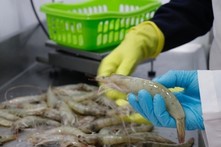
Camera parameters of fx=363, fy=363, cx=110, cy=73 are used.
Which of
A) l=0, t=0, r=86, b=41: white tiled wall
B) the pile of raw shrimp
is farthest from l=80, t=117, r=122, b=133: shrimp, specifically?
l=0, t=0, r=86, b=41: white tiled wall

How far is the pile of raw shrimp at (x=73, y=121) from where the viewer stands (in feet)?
3.93

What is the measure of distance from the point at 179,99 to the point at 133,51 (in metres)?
0.32

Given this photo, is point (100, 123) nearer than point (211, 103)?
No

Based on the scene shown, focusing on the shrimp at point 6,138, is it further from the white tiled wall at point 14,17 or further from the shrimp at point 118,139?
the white tiled wall at point 14,17

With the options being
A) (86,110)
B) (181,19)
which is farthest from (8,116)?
(181,19)

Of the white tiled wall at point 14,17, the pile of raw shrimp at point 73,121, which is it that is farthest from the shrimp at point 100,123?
the white tiled wall at point 14,17

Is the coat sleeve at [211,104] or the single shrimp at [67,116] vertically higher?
the coat sleeve at [211,104]

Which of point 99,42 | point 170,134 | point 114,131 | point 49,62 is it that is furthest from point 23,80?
point 170,134

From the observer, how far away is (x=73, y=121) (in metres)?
1.35

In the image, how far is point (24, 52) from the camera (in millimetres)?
1871

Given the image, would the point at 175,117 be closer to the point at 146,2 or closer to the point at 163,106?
the point at 163,106

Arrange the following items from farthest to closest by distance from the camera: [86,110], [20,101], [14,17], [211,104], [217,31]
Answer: [14,17] < [20,101] < [86,110] < [217,31] < [211,104]

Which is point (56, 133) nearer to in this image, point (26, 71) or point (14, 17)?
point (26, 71)

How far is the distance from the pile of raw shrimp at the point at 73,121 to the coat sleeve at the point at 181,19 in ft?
1.16
